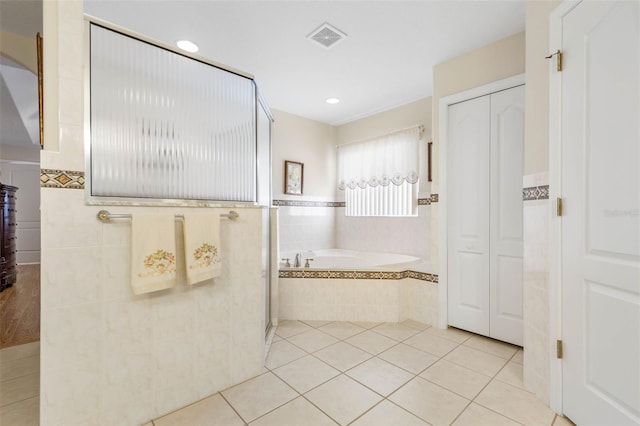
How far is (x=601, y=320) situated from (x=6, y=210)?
6225 millimetres

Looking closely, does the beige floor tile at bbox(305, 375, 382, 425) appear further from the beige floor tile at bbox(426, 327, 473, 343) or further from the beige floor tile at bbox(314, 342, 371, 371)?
the beige floor tile at bbox(426, 327, 473, 343)

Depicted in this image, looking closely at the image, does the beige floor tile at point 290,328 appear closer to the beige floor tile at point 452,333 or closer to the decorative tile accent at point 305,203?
the beige floor tile at point 452,333

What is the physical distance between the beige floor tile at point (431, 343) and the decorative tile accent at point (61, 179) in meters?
2.42

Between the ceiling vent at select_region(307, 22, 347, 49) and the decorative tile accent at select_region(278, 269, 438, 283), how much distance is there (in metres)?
2.02

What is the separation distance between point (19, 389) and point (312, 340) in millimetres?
1838

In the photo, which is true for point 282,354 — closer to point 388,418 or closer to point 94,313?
point 388,418

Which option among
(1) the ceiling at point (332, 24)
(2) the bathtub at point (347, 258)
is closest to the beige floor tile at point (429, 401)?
(2) the bathtub at point (347, 258)

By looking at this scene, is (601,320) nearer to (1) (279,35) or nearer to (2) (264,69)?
(1) (279,35)

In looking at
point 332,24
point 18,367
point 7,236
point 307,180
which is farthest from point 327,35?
point 7,236

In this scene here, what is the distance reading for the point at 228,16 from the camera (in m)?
2.04

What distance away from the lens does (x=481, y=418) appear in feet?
4.85

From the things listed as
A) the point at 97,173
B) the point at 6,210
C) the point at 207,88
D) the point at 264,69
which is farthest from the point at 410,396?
the point at 6,210

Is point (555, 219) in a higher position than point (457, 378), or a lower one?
higher

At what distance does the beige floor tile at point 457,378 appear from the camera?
1.73 metres
